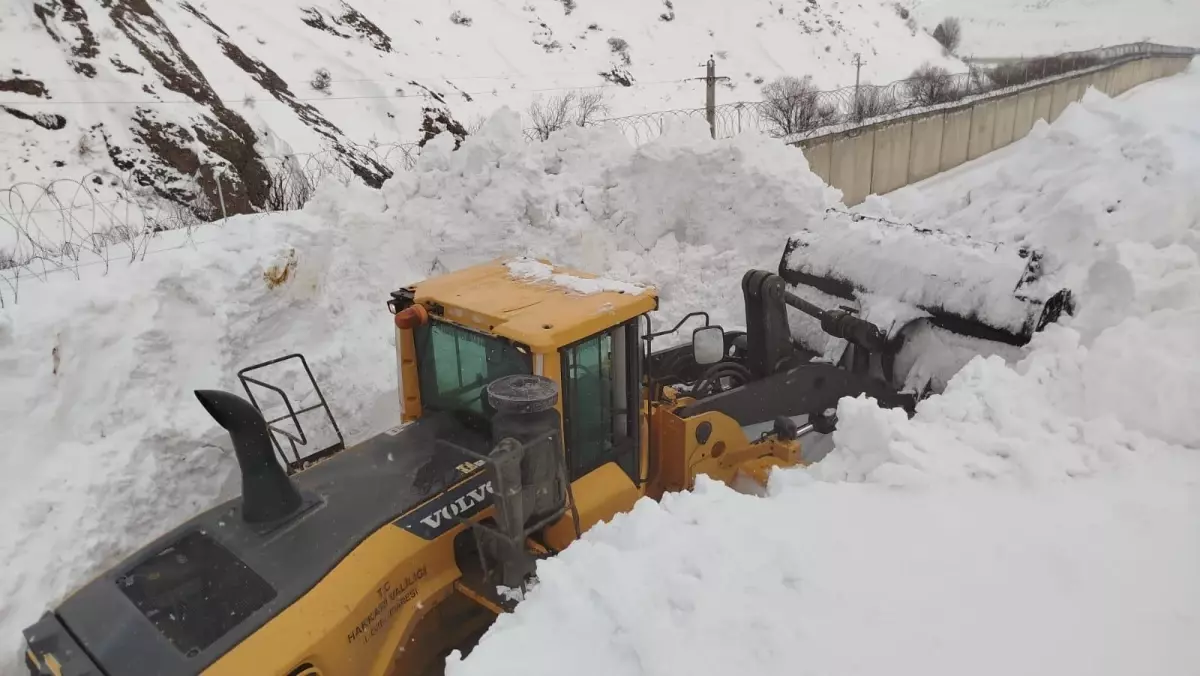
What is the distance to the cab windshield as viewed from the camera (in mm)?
3928

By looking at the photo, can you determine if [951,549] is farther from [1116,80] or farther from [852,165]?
[1116,80]

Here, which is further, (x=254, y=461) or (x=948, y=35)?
(x=948, y=35)

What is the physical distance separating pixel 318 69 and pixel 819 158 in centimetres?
1150

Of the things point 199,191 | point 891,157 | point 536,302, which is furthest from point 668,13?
point 536,302

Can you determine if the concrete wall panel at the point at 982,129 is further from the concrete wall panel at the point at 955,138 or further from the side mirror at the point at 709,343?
the side mirror at the point at 709,343

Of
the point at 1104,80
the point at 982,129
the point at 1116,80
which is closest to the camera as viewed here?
the point at 982,129

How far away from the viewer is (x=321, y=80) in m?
16.7

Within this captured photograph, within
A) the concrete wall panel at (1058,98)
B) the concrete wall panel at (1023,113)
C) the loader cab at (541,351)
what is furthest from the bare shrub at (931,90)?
the loader cab at (541,351)

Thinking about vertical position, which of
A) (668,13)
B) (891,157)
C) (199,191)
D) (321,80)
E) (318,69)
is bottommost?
(891,157)

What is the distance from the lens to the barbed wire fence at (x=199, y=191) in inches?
260

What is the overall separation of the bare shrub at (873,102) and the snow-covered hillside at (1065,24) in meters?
31.2

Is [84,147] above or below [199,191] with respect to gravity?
above

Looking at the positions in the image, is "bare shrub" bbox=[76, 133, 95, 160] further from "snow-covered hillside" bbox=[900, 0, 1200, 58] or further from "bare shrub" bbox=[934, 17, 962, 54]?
"snow-covered hillside" bbox=[900, 0, 1200, 58]

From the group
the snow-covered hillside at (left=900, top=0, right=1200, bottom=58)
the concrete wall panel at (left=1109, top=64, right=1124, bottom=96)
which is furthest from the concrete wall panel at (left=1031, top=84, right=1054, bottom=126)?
the snow-covered hillside at (left=900, top=0, right=1200, bottom=58)
